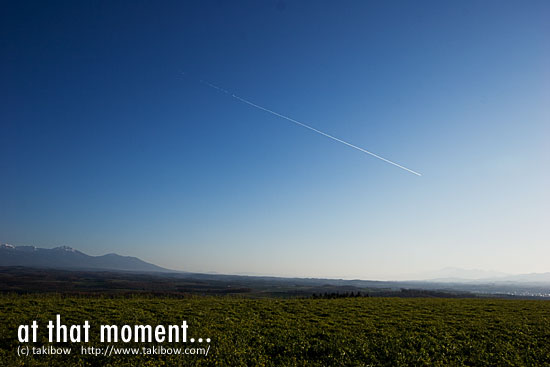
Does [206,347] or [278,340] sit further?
[278,340]

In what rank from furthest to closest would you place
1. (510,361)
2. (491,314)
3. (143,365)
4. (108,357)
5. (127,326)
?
(491,314)
(127,326)
(510,361)
(108,357)
(143,365)

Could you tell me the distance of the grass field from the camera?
56.7 ft

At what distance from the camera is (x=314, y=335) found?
2222 centimetres

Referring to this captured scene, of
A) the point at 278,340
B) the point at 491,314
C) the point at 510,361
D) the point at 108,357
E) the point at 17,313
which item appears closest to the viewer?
the point at 108,357

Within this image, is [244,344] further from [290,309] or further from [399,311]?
[399,311]

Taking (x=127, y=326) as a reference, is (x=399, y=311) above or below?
below

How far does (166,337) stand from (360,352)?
13035 millimetres

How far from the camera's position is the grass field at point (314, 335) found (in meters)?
17.3

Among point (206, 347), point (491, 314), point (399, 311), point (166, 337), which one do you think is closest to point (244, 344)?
point (206, 347)

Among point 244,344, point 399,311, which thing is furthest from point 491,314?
point 244,344

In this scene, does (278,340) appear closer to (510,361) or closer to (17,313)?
(510,361)

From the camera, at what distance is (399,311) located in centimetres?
3375

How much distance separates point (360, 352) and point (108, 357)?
1499 centimetres

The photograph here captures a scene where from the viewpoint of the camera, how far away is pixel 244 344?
63.5ft
